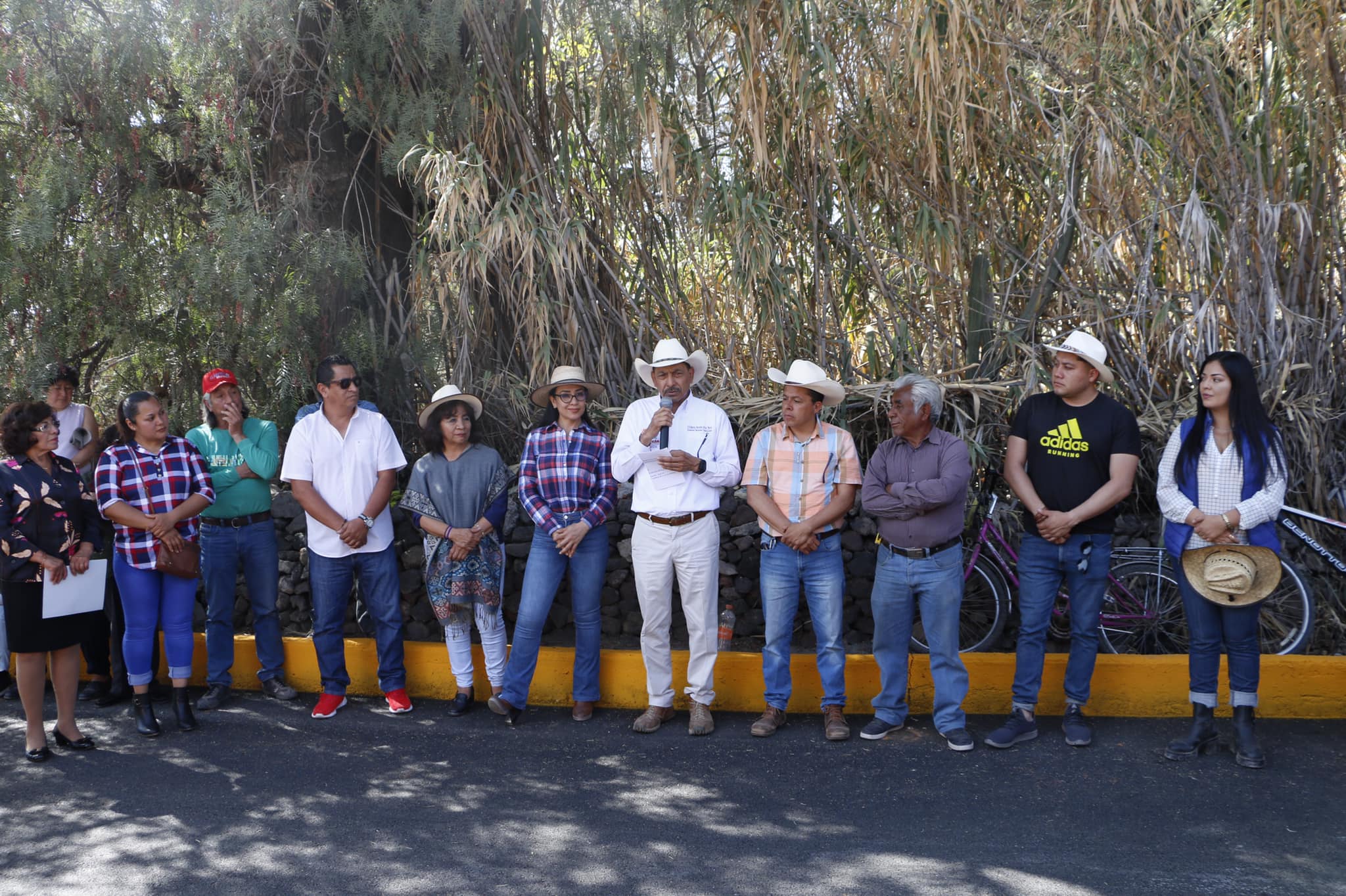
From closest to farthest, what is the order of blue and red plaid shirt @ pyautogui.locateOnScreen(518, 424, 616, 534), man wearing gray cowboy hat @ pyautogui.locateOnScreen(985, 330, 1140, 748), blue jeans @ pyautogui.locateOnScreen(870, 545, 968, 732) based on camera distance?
man wearing gray cowboy hat @ pyautogui.locateOnScreen(985, 330, 1140, 748) < blue jeans @ pyautogui.locateOnScreen(870, 545, 968, 732) < blue and red plaid shirt @ pyautogui.locateOnScreen(518, 424, 616, 534)

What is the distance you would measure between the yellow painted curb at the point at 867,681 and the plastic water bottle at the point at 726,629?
2.7 inches

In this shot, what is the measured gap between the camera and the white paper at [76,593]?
15.4ft

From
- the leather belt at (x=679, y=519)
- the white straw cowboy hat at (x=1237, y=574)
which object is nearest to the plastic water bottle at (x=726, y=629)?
the leather belt at (x=679, y=519)

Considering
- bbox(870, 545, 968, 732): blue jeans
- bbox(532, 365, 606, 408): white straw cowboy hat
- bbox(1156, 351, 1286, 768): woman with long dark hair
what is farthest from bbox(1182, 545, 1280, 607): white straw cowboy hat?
bbox(532, 365, 606, 408): white straw cowboy hat

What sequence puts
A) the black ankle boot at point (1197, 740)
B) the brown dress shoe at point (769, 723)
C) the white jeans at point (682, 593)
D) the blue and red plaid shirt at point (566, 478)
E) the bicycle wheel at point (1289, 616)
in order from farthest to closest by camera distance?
the bicycle wheel at point (1289, 616) < the blue and red plaid shirt at point (566, 478) < the white jeans at point (682, 593) < the brown dress shoe at point (769, 723) < the black ankle boot at point (1197, 740)

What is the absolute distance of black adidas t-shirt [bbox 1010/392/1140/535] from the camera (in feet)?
15.3

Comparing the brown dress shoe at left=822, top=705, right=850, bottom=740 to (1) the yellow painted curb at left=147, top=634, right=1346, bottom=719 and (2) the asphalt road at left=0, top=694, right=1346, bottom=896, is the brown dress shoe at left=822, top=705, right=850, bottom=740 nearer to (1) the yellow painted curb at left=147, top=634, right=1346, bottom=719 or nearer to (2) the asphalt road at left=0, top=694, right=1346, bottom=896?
(2) the asphalt road at left=0, top=694, right=1346, bottom=896

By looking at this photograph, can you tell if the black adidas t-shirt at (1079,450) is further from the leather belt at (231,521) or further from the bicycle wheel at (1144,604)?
the leather belt at (231,521)

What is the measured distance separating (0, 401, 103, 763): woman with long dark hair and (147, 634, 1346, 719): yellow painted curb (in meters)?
1.14

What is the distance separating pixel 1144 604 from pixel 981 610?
31.1 inches

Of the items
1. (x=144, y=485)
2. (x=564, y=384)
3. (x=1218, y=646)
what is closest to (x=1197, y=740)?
(x=1218, y=646)

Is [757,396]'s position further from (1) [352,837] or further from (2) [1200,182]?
(1) [352,837]

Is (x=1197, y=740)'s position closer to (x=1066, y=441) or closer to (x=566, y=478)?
(x=1066, y=441)

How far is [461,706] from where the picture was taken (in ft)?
17.5
